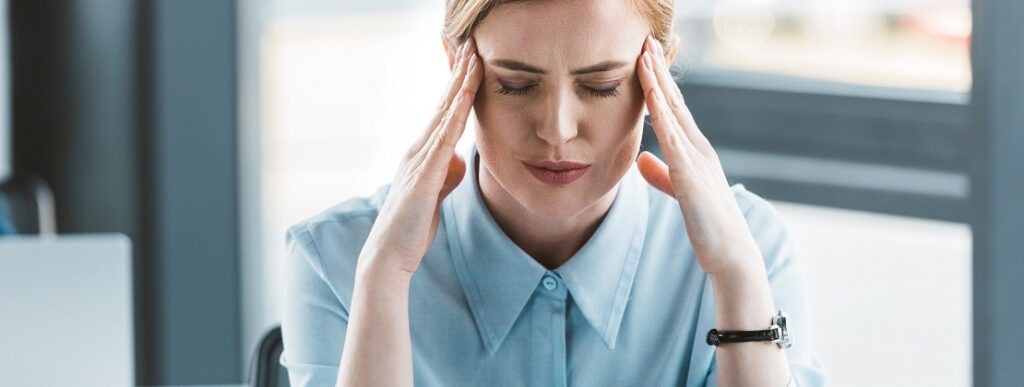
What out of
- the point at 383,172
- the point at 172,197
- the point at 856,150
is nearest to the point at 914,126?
the point at 856,150

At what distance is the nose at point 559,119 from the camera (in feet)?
4.68

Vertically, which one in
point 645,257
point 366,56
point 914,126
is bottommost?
point 645,257

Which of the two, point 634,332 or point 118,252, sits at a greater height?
point 118,252

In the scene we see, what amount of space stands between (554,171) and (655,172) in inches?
7.2

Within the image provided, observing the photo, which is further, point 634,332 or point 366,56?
point 366,56

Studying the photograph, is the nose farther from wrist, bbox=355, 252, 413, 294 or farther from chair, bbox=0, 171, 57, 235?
chair, bbox=0, 171, 57, 235

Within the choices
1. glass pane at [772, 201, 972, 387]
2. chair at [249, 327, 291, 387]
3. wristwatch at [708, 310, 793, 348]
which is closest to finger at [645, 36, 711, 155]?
wristwatch at [708, 310, 793, 348]

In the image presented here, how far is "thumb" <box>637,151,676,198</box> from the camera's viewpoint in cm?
159

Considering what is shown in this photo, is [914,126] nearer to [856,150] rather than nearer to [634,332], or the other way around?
[856,150]

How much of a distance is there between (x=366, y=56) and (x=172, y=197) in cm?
73

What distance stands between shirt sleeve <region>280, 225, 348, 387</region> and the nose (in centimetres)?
37

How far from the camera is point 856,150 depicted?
3051 mm

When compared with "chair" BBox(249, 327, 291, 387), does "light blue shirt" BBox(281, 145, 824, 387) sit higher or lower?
higher

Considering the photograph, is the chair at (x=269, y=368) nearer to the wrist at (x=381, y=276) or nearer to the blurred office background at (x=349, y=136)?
the wrist at (x=381, y=276)
